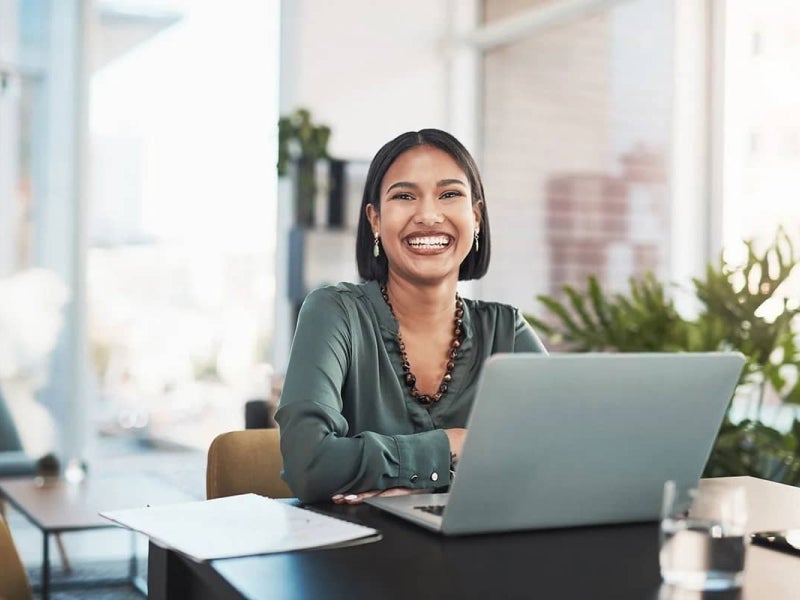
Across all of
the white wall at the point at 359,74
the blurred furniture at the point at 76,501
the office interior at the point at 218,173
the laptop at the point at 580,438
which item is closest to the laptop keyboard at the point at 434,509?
the laptop at the point at 580,438

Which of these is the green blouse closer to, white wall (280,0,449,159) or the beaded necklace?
the beaded necklace

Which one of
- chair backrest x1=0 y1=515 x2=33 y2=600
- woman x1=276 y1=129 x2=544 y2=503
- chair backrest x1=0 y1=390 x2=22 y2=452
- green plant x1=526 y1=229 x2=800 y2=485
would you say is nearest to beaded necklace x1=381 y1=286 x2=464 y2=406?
woman x1=276 y1=129 x2=544 y2=503

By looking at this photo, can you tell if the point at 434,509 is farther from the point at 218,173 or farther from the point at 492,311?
the point at 218,173

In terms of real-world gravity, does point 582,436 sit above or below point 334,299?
below

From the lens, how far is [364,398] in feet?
6.17

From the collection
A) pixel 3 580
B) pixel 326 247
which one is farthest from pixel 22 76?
pixel 3 580

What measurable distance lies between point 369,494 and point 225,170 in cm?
499

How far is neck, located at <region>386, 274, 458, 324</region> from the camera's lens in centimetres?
→ 199

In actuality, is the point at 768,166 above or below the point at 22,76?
below

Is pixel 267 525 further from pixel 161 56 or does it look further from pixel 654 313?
pixel 161 56

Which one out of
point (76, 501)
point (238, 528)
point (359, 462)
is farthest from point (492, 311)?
point (76, 501)

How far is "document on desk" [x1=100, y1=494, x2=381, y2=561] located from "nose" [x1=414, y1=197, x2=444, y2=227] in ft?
2.16

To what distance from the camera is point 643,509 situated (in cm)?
138

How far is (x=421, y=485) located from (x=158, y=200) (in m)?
4.93
